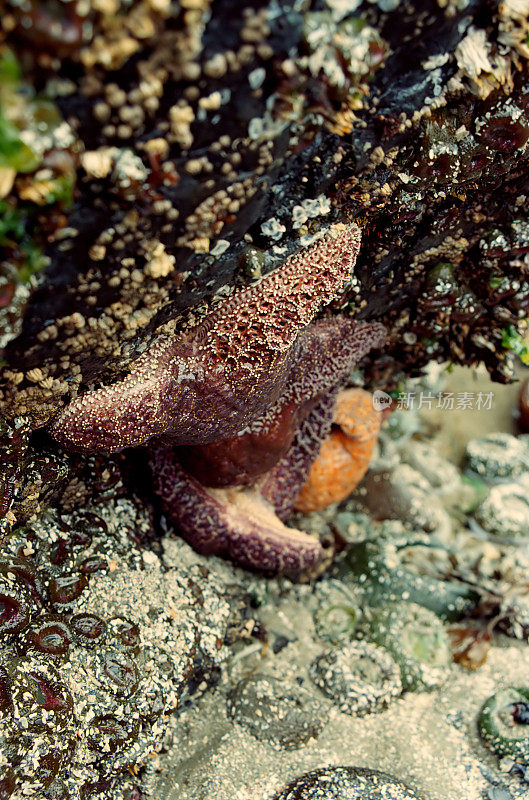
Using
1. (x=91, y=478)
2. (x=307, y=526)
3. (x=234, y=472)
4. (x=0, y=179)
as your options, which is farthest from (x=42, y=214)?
(x=307, y=526)

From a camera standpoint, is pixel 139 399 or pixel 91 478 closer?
pixel 139 399

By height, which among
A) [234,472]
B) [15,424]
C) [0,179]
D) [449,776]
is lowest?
[449,776]

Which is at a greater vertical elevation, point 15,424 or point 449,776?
point 15,424

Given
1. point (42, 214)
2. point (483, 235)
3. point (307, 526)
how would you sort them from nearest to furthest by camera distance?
point (42, 214) < point (483, 235) < point (307, 526)

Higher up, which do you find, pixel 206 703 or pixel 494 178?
pixel 494 178

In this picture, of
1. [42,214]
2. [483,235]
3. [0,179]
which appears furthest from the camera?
[483,235]

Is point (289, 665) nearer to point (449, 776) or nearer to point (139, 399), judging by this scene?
point (449, 776)

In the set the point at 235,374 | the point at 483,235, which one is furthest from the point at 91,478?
the point at 483,235

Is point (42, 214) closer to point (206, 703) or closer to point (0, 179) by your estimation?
point (0, 179)

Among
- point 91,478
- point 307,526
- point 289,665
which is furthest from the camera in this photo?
point 307,526
